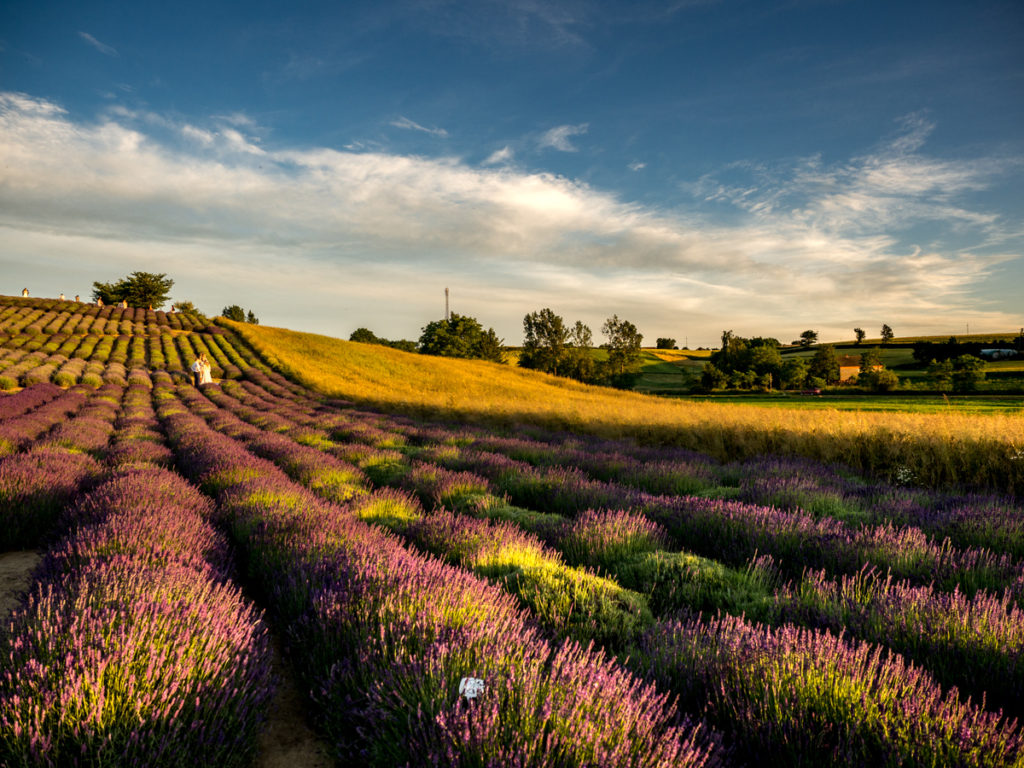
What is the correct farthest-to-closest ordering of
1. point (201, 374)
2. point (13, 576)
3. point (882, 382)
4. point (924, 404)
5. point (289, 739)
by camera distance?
point (882, 382) → point (924, 404) → point (201, 374) → point (13, 576) → point (289, 739)

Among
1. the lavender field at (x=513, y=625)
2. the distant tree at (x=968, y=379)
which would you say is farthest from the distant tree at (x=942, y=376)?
the lavender field at (x=513, y=625)

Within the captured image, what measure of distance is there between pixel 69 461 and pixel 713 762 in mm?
7908

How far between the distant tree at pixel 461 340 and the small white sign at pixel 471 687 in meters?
70.3

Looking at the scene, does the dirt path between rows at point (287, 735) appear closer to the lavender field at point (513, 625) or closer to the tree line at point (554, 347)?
the lavender field at point (513, 625)

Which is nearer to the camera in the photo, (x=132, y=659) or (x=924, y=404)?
(x=132, y=659)

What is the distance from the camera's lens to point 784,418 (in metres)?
9.48

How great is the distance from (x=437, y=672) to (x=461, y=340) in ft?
234

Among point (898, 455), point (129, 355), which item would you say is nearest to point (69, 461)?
point (898, 455)

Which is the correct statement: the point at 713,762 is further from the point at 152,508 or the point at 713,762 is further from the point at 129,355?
the point at 129,355

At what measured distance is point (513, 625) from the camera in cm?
219

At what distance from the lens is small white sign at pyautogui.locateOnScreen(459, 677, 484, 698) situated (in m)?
1.55

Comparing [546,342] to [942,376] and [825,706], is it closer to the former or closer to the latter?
[942,376]

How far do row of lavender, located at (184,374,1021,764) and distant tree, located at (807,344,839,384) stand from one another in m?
80.4

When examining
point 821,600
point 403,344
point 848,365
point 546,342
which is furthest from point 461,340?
point 821,600
